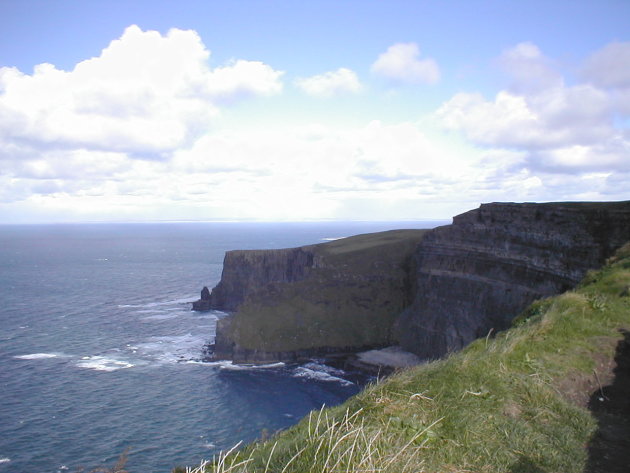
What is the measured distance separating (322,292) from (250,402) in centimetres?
3100

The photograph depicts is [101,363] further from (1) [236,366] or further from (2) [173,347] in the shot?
(1) [236,366]

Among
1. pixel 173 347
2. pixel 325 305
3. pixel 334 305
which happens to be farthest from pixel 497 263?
pixel 173 347

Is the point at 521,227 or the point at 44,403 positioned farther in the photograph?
the point at 521,227

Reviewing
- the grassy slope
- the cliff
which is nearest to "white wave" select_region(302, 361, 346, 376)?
the cliff

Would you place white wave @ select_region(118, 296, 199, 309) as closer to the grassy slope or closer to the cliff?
the cliff

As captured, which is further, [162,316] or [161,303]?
[161,303]

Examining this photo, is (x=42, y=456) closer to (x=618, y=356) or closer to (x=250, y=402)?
(x=250, y=402)

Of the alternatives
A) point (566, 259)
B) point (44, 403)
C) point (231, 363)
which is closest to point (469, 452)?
point (566, 259)

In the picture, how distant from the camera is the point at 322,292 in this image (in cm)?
7962

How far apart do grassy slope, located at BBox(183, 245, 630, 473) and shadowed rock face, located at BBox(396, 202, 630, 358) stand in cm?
3826

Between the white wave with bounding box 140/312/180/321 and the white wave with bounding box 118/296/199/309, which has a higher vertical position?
the white wave with bounding box 118/296/199/309

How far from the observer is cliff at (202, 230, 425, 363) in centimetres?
6894

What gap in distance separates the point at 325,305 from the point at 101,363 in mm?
33996

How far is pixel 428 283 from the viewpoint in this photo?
6988 cm
